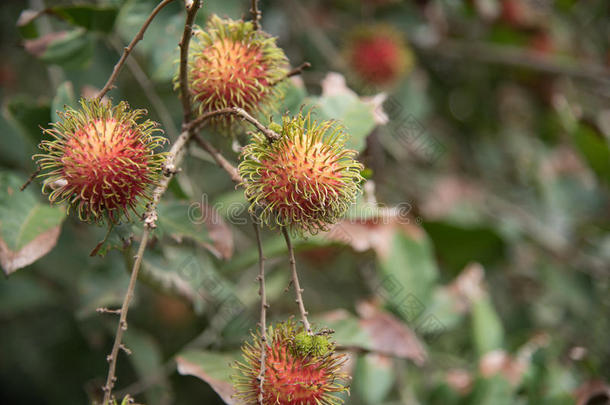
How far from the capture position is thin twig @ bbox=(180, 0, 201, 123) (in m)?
0.84

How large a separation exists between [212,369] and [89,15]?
863 millimetres

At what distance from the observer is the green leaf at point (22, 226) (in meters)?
1.04

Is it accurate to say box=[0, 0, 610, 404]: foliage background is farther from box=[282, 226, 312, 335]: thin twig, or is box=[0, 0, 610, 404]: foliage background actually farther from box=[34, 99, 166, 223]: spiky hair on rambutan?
box=[282, 226, 312, 335]: thin twig

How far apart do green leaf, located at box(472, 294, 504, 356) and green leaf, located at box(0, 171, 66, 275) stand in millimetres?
1264

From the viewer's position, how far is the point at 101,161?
83 centimetres

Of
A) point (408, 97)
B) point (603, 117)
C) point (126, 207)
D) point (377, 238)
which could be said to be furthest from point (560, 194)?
point (126, 207)

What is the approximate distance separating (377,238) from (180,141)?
829mm

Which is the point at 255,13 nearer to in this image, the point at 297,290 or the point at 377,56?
the point at 297,290

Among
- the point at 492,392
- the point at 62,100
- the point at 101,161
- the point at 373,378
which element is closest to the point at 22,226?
the point at 62,100

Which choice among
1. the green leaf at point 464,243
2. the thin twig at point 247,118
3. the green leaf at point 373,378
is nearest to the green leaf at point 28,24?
the thin twig at point 247,118

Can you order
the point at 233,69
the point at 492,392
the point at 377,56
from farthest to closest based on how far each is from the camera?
the point at 377,56, the point at 492,392, the point at 233,69

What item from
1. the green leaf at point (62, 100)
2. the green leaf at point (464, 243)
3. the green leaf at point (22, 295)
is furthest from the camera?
the green leaf at point (464, 243)

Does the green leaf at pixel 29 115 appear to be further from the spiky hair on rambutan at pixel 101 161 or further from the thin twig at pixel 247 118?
the thin twig at pixel 247 118

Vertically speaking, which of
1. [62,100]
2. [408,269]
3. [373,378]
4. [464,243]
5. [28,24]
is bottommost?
[373,378]
